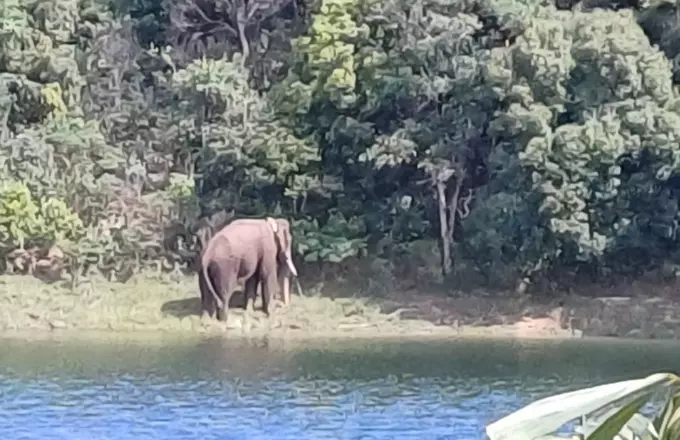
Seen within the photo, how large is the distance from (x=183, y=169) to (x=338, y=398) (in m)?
5.16

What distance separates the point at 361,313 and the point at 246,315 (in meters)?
0.90

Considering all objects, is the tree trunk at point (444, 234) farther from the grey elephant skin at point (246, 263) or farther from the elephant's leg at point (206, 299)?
the elephant's leg at point (206, 299)

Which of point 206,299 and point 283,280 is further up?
point 283,280

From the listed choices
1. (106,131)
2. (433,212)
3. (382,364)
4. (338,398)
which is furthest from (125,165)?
(338,398)

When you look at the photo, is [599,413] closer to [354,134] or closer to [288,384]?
[288,384]

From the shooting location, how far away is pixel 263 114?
39.4 ft

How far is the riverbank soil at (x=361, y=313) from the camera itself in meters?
10.5

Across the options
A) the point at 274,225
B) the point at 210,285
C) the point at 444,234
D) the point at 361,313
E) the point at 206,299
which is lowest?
the point at 361,313

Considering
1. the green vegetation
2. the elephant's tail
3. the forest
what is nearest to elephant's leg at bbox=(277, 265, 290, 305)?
the forest

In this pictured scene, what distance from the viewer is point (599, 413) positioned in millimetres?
644

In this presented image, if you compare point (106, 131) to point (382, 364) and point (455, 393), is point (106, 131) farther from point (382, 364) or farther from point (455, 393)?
point (455, 393)

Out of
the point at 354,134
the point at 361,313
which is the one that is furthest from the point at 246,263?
the point at 354,134

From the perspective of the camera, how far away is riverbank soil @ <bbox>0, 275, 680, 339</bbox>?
34.4ft

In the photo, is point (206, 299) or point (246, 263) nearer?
point (206, 299)
